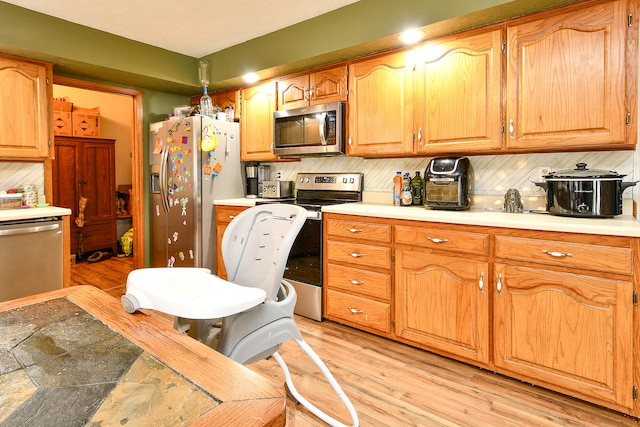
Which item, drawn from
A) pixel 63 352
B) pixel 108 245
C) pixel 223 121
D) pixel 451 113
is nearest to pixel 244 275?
pixel 63 352

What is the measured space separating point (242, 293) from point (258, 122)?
111 inches

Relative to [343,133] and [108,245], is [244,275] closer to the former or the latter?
[343,133]

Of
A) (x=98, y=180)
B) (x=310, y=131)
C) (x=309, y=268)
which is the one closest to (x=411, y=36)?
(x=310, y=131)

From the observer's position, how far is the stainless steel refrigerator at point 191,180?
3.56 metres

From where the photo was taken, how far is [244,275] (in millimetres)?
1511

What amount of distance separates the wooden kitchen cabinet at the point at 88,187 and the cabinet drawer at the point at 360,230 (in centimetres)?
389

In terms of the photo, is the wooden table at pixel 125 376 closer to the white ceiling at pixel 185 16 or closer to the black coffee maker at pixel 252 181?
the white ceiling at pixel 185 16

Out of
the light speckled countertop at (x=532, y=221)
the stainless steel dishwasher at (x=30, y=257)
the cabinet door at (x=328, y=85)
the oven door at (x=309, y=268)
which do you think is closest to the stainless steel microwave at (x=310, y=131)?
the cabinet door at (x=328, y=85)

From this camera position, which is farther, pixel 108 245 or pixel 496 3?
pixel 108 245

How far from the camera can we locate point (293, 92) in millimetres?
3400

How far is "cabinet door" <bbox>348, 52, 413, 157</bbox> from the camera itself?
8.87ft

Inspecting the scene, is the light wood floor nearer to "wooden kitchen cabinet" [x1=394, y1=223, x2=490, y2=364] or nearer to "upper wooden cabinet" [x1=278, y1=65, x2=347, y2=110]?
"wooden kitchen cabinet" [x1=394, y1=223, x2=490, y2=364]

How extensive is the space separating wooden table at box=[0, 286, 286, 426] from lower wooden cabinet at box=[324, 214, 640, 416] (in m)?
1.75

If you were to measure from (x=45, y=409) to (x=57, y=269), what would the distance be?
283 centimetres
